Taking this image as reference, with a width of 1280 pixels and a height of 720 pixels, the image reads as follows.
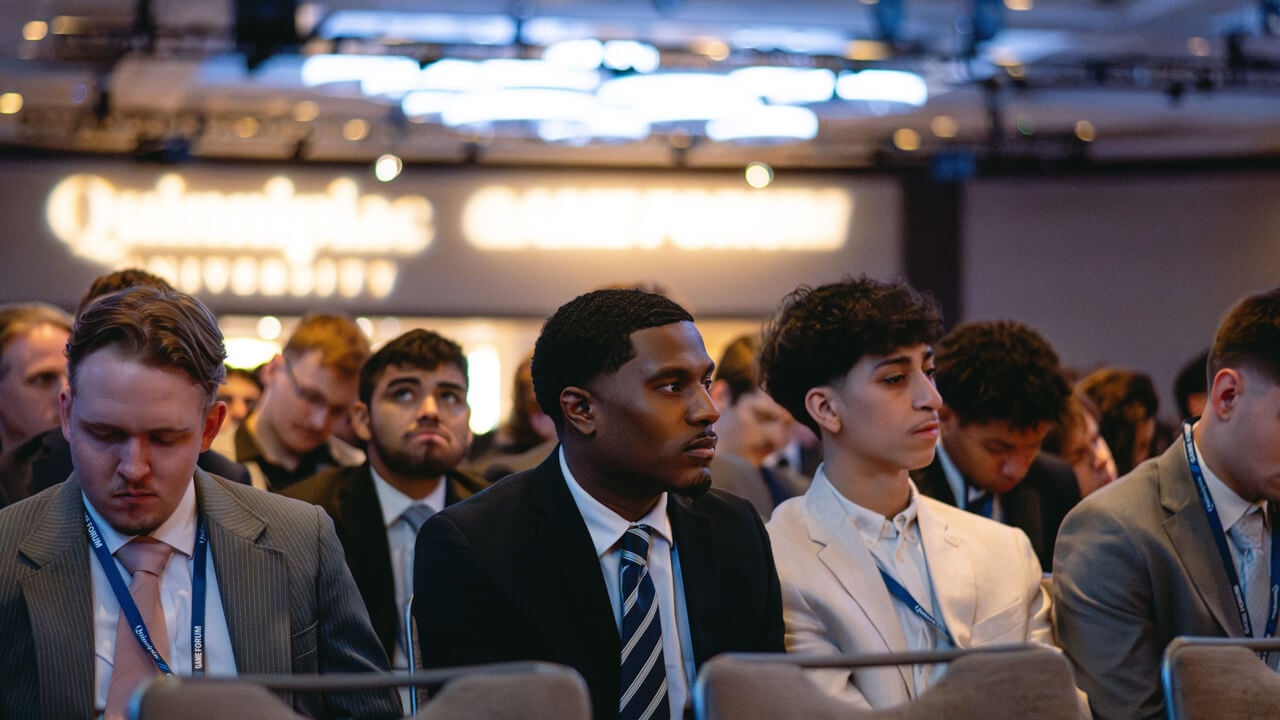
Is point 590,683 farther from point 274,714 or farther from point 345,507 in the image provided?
point 345,507

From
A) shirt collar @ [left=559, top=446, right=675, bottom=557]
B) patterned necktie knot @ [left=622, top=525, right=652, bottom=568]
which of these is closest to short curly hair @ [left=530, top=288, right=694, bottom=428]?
shirt collar @ [left=559, top=446, right=675, bottom=557]

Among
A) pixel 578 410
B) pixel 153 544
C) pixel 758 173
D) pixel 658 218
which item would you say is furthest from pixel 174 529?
pixel 758 173

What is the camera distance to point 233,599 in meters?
2.27

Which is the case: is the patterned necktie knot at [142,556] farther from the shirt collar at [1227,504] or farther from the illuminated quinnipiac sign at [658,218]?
the illuminated quinnipiac sign at [658,218]

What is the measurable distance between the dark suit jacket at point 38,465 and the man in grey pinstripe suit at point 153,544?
0.95 metres

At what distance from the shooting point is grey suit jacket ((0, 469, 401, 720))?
215 centimetres

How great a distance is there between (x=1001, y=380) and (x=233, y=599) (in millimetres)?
2068

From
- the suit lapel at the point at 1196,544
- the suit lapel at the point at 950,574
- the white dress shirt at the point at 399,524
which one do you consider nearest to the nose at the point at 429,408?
the white dress shirt at the point at 399,524

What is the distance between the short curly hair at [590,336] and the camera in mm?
2557

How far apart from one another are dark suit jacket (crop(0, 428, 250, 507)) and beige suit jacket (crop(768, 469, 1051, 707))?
1.36m

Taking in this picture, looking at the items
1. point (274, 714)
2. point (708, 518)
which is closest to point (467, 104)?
point (708, 518)

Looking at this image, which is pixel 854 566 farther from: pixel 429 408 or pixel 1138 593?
pixel 429 408

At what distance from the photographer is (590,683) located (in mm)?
2432

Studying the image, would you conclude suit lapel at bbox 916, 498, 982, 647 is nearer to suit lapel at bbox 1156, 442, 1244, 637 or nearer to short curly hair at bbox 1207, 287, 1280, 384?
suit lapel at bbox 1156, 442, 1244, 637
